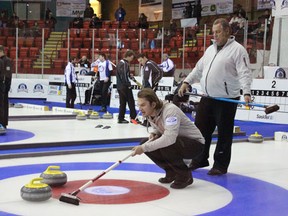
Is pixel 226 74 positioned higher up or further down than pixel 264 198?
higher up

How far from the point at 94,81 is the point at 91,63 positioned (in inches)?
82.0

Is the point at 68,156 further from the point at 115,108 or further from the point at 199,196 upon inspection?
the point at 115,108

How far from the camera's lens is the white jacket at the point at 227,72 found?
530 cm

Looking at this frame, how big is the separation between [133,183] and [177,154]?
514mm

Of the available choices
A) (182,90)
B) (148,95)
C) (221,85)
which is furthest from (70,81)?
(148,95)

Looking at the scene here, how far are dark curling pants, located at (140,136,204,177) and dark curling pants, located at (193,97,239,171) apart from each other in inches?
26.6

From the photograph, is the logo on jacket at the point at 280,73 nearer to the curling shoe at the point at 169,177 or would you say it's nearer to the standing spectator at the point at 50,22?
the curling shoe at the point at 169,177

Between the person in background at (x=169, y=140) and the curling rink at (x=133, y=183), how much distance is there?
16cm

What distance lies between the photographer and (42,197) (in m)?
4.04

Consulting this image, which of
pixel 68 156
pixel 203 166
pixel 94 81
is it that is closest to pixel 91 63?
pixel 94 81

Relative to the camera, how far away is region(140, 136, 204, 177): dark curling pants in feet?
15.4

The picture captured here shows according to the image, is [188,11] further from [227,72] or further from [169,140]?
[169,140]

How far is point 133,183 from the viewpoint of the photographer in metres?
4.91

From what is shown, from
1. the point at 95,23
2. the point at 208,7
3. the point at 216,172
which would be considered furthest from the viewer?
the point at 95,23
